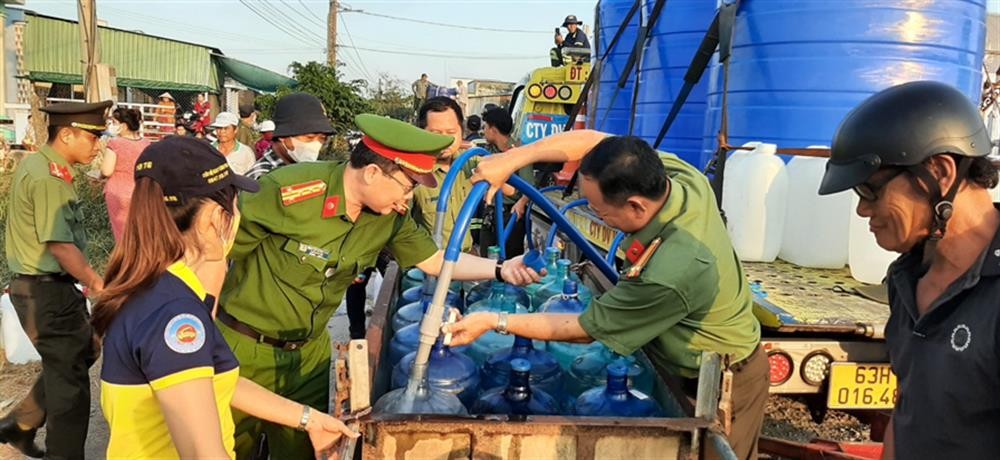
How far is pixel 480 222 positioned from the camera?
5281mm

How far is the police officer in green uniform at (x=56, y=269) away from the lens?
11.2ft

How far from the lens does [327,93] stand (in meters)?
19.5

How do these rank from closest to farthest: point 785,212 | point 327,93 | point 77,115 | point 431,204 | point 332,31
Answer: point 77,115, point 785,212, point 431,204, point 327,93, point 332,31

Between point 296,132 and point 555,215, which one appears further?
point 296,132

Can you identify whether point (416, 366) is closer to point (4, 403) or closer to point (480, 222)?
point (480, 222)

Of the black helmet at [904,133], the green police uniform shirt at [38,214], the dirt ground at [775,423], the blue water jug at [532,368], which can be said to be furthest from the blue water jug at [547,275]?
the green police uniform shirt at [38,214]

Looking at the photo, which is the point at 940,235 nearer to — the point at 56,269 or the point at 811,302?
the point at 811,302

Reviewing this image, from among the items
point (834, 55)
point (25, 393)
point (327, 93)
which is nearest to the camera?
point (834, 55)

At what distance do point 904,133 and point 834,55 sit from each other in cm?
303

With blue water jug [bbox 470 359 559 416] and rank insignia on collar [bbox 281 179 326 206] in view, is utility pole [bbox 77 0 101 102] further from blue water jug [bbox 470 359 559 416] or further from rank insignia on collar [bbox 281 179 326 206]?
blue water jug [bbox 470 359 559 416]

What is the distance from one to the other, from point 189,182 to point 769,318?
84.4 inches

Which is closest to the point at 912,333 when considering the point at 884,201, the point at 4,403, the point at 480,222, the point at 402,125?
the point at 884,201

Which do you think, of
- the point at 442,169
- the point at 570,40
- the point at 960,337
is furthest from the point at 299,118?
the point at 570,40

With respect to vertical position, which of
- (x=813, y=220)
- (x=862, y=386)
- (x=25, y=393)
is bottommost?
(x=25, y=393)
